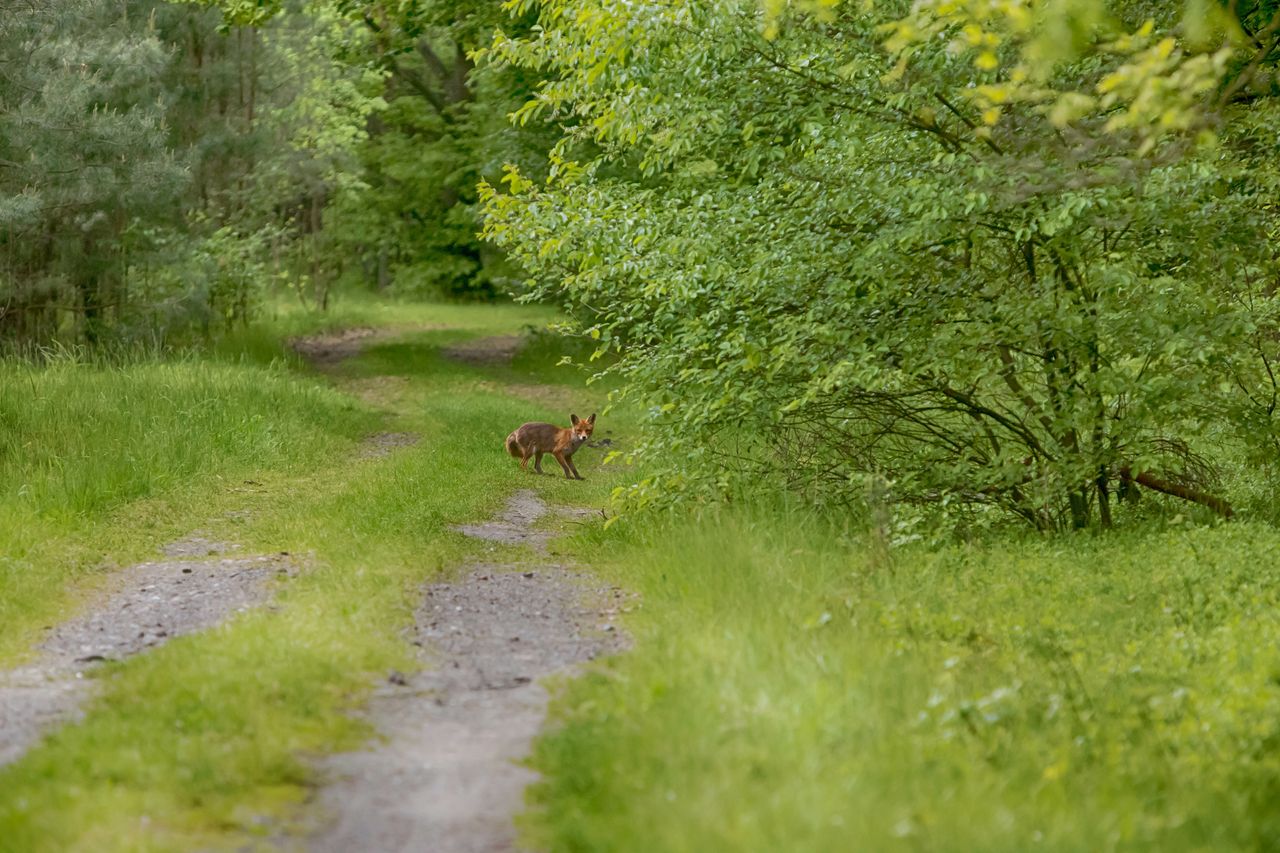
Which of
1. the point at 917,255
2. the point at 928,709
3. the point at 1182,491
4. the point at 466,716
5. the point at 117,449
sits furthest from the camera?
the point at 117,449

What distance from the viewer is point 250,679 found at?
641 cm

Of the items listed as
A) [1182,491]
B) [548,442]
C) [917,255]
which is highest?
[917,255]

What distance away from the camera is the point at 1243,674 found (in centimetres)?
665

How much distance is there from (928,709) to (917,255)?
5284mm

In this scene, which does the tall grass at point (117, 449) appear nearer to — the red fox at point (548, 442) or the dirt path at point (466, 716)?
the red fox at point (548, 442)

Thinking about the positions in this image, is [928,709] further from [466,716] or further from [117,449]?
[117,449]

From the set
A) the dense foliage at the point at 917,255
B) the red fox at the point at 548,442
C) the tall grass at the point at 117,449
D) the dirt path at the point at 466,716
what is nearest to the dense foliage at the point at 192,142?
the tall grass at the point at 117,449

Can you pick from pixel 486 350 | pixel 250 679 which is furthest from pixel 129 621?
pixel 486 350

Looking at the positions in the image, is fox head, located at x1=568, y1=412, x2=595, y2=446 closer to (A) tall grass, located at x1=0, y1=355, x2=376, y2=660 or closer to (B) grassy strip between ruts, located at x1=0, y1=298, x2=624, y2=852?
(B) grassy strip between ruts, located at x1=0, y1=298, x2=624, y2=852

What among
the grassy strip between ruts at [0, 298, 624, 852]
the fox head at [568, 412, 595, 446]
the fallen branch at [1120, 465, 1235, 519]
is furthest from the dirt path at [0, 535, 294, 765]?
the fallen branch at [1120, 465, 1235, 519]

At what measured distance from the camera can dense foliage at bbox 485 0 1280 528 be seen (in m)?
9.65

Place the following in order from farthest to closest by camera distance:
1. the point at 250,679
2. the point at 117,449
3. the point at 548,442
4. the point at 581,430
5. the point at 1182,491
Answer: the point at 581,430 < the point at 548,442 < the point at 117,449 < the point at 1182,491 < the point at 250,679

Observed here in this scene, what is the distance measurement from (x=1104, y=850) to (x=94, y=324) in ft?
66.0

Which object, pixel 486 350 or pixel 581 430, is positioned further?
pixel 486 350
